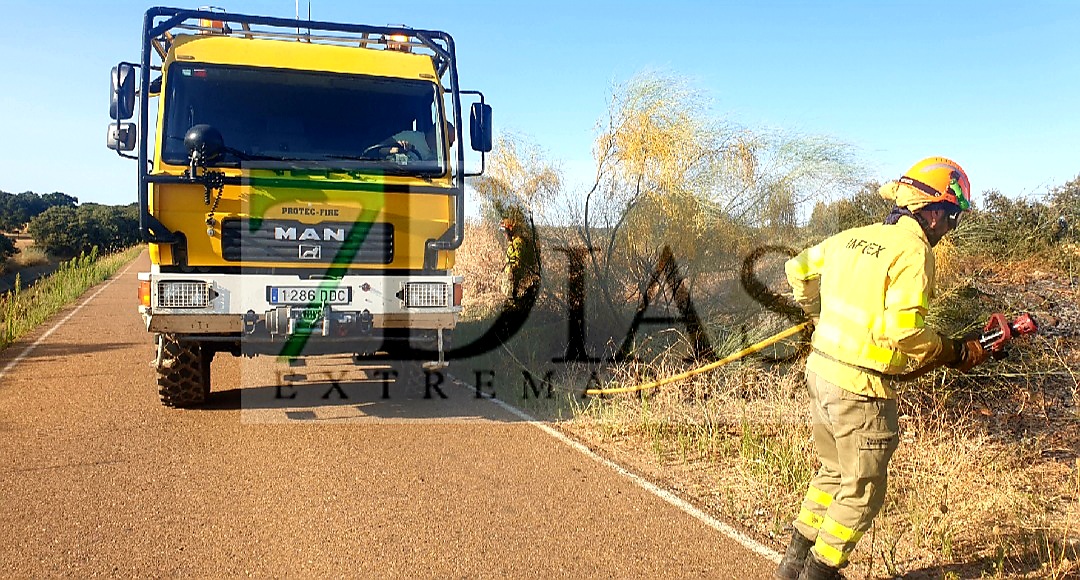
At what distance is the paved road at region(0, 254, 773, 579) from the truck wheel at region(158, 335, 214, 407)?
0.15 m

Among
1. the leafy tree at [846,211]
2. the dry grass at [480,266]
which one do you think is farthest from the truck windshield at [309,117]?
the dry grass at [480,266]

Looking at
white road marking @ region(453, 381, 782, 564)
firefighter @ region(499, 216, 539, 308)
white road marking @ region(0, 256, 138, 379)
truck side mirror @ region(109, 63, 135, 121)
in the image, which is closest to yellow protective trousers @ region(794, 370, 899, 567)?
white road marking @ region(453, 381, 782, 564)

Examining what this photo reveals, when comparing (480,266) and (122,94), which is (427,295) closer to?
(122,94)

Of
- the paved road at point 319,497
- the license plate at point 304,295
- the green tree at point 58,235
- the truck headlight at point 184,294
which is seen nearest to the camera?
the paved road at point 319,497

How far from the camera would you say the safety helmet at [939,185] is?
10.9 ft

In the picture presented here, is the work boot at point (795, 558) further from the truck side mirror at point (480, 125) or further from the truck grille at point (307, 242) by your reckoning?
the truck side mirror at point (480, 125)

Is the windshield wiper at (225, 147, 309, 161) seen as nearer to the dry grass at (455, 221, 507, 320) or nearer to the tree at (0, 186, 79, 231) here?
the dry grass at (455, 221, 507, 320)

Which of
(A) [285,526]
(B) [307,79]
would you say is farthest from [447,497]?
(B) [307,79]

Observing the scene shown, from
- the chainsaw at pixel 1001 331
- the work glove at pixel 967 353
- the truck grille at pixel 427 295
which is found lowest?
the work glove at pixel 967 353

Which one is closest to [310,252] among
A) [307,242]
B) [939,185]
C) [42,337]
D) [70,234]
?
[307,242]

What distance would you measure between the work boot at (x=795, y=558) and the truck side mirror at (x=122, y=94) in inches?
236

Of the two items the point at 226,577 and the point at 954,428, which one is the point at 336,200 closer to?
the point at 226,577

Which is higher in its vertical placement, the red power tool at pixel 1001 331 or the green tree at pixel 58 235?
the green tree at pixel 58 235

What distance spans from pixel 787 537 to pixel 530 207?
21.5 ft
